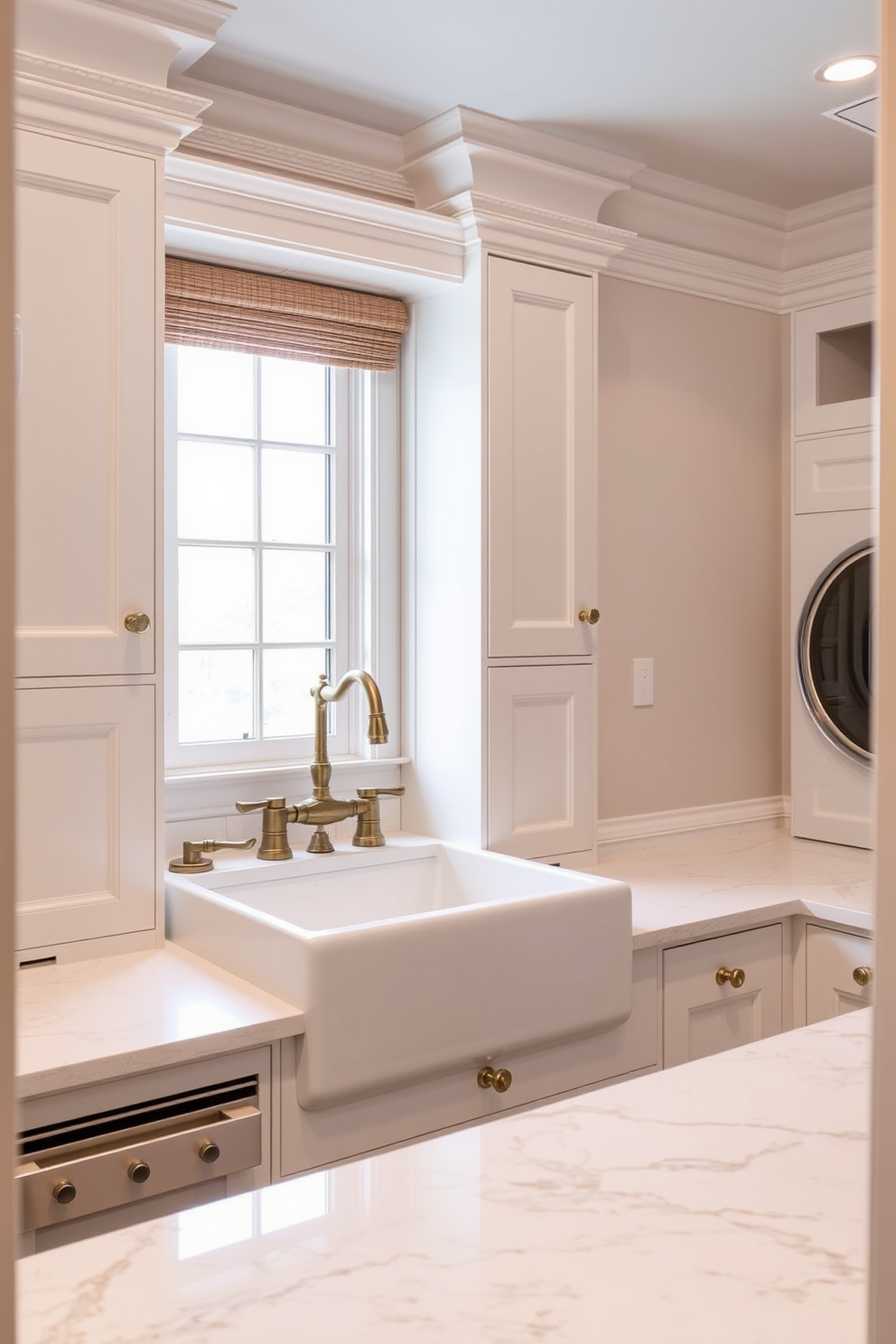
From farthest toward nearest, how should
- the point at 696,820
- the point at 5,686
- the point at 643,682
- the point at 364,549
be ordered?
the point at 696,820 → the point at 643,682 → the point at 364,549 → the point at 5,686

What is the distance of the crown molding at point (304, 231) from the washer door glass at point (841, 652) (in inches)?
47.9

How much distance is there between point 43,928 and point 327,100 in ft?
5.37

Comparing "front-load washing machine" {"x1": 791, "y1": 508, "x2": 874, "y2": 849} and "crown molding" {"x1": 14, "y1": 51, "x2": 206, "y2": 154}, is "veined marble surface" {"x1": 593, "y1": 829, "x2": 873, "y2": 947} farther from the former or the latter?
"crown molding" {"x1": 14, "y1": 51, "x2": 206, "y2": 154}

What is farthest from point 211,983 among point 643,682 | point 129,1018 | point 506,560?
point 643,682

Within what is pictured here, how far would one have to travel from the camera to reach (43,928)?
1782 millimetres

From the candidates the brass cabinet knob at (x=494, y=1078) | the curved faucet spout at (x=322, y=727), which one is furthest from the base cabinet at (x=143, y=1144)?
the curved faucet spout at (x=322, y=727)

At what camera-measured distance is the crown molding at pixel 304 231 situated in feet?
6.62

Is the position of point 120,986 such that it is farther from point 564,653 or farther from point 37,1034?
point 564,653

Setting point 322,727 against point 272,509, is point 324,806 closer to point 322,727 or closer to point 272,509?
point 322,727

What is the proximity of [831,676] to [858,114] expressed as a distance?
1.27m

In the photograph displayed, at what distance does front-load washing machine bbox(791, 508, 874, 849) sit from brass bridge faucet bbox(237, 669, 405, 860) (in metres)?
1.13

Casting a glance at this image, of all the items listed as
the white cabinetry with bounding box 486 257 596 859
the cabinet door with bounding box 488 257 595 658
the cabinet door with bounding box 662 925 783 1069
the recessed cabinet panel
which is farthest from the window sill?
the recessed cabinet panel

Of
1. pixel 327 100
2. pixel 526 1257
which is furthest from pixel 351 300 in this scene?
pixel 526 1257

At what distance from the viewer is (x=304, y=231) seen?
215cm
